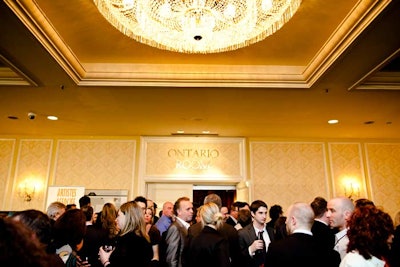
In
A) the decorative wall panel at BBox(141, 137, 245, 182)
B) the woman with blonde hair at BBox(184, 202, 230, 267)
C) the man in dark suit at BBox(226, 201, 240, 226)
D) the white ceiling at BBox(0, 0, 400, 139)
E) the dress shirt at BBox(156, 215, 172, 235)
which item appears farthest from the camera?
the decorative wall panel at BBox(141, 137, 245, 182)

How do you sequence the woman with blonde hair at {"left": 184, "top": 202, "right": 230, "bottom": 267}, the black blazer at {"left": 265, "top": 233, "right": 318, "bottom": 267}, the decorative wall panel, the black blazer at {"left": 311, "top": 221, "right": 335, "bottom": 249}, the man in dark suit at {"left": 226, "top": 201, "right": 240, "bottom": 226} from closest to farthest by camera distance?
the black blazer at {"left": 265, "top": 233, "right": 318, "bottom": 267}, the woman with blonde hair at {"left": 184, "top": 202, "right": 230, "bottom": 267}, the black blazer at {"left": 311, "top": 221, "right": 335, "bottom": 249}, the man in dark suit at {"left": 226, "top": 201, "right": 240, "bottom": 226}, the decorative wall panel

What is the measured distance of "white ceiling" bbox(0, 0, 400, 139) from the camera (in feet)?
11.5

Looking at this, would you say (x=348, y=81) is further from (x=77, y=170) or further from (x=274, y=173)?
(x=77, y=170)

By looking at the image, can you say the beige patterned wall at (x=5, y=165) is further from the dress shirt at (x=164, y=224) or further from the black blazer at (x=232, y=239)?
the black blazer at (x=232, y=239)

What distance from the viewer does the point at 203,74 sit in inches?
184

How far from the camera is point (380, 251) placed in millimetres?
1929

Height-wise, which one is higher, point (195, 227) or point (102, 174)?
point (102, 174)

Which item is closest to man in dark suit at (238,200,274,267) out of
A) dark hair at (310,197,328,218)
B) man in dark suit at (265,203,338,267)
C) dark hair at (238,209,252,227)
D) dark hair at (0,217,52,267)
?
dark hair at (310,197,328,218)

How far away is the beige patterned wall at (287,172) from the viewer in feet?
24.9

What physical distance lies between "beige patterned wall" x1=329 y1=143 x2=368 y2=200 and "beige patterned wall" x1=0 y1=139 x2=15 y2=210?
8.01m

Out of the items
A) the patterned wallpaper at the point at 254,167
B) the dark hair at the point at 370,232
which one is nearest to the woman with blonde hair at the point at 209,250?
the dark hair at the point at 370,232

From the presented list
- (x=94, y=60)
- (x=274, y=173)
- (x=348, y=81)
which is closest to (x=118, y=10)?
(x=94, y=60)

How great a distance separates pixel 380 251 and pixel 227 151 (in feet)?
19.5

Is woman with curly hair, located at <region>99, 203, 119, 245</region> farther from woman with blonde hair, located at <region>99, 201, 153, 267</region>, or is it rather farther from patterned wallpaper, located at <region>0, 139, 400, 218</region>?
patterned wallpaper, located at <region>0, 139, 400, 218</region>
